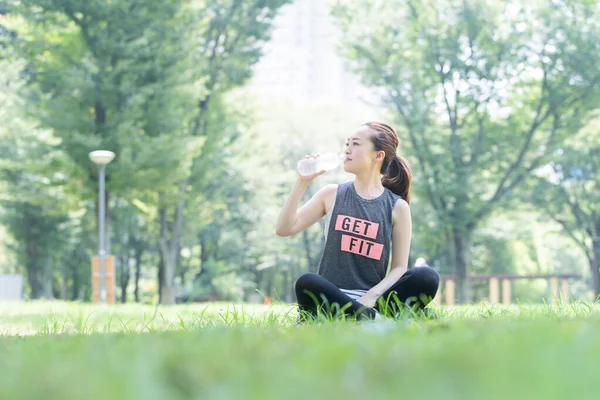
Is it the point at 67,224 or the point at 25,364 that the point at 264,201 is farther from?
the point at 25,364

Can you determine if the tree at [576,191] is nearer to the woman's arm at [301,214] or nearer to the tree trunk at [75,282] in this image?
the tree trunk at [75,282]

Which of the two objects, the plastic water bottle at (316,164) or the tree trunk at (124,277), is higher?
the plastic water bottle at (316,164)

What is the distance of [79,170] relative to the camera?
1705cm

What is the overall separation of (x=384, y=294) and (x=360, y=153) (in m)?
0.97

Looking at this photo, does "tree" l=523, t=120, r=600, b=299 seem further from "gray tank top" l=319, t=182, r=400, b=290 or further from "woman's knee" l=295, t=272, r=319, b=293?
"woman's knee" l=295, t=272, r=319, b=293

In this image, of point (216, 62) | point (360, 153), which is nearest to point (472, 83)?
point (216, 62)

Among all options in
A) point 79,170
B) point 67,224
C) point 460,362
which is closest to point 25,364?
point 460,362

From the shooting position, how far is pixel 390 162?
5129mm

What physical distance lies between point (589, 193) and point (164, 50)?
55.5 ft

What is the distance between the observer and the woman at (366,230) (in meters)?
4.35

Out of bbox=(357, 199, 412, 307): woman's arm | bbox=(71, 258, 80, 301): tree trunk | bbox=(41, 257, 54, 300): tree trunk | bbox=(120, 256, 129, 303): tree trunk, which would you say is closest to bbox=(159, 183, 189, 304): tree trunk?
bbox=(41, 257, 54, 300): tree trunk

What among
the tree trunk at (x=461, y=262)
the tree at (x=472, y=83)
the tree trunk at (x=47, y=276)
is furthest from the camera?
the tree trunk at (x=47, y=276)

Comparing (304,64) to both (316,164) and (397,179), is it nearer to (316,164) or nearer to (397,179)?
(397,179)

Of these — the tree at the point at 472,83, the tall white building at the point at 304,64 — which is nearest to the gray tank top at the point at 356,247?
the tree at the point at 472,83
